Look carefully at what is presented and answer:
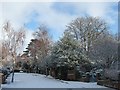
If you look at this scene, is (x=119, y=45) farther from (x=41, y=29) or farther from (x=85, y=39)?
(x=41, y=29)

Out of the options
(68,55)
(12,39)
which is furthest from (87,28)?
(12,39)

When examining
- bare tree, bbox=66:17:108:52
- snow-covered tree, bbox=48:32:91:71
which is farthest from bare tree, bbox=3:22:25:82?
bare tree, bbox=66:17:108:52

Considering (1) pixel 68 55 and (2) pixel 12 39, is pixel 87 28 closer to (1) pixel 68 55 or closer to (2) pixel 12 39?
(1) pixel 68 55

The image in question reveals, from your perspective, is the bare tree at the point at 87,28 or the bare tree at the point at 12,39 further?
the bare tree at the point at 87,28

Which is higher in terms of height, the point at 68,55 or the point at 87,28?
the point at 87,28

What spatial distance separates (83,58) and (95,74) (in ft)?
7.18

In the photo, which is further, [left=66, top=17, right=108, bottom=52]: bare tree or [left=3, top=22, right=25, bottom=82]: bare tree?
[left=66, top=17, right=108, bottom=52]: bare tree

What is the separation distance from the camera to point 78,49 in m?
21.2

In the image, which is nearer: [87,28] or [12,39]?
[12,39]

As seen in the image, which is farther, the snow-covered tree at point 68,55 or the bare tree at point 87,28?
the bare tree at point 87,28

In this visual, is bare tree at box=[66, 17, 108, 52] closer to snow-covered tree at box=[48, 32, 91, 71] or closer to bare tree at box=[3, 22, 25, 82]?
snow-covered tree at box=[48, 32, 91, 71]

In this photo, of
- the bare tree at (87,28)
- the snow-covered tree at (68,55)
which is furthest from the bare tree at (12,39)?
the bare tree at (87,28)

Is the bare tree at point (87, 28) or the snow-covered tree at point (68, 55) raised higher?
the bare tree at point (87, 28)

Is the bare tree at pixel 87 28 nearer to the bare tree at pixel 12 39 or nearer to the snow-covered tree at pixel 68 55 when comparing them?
the snow-covered tree at pixel 68 55
